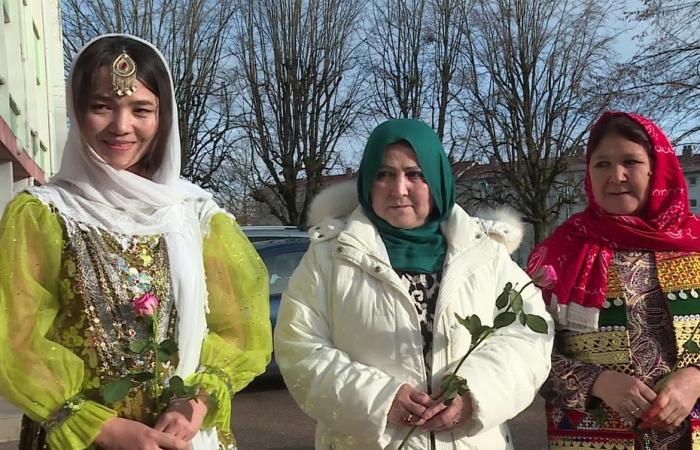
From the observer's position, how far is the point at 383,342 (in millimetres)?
2242

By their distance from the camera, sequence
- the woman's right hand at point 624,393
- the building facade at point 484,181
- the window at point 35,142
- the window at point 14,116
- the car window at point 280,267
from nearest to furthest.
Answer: the woman's right hand at point 624,393 → the car window at point 280,267 → the window at point 14,116 → the window at point 35,142 → the building facade at point 484,181

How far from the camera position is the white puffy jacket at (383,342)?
216 cm

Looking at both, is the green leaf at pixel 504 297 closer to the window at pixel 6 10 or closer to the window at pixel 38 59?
the window at pixel 6 10

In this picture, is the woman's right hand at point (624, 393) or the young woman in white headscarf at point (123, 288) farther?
the woman's right hand at point (624, 393)

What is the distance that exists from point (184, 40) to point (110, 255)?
17484mm

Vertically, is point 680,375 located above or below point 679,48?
below

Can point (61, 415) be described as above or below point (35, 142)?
below

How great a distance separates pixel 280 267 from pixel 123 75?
5.53 meters

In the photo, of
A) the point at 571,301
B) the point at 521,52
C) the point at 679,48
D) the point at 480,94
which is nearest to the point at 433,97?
the point at 480,94

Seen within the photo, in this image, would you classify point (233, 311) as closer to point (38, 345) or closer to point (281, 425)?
point (38, 345)

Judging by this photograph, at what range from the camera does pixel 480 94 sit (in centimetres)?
2034

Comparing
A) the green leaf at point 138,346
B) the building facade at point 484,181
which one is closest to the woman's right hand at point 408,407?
the green leaf at point 138,346

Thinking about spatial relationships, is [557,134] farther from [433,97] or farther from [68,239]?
[68,239]

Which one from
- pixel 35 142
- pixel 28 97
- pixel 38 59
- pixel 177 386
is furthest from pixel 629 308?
pixel 38 59
